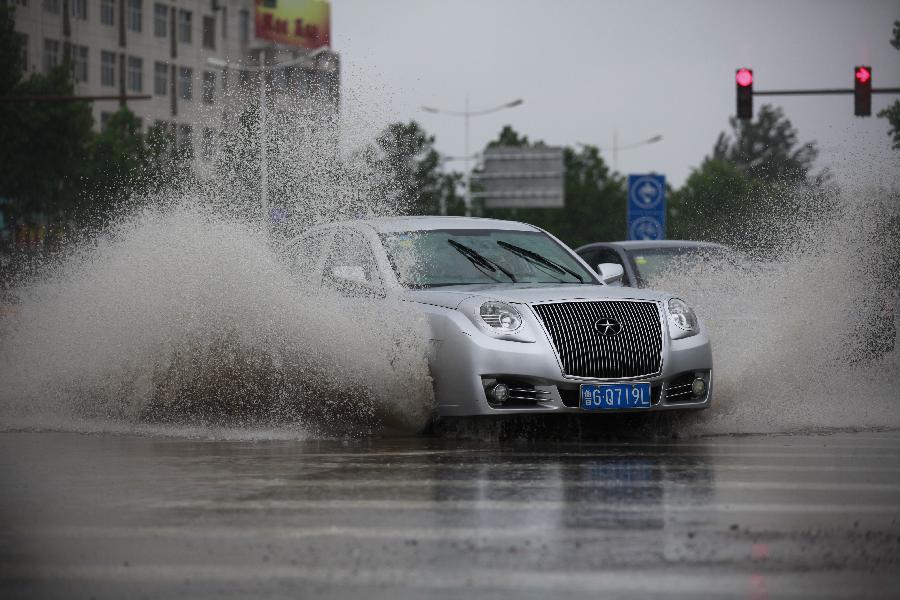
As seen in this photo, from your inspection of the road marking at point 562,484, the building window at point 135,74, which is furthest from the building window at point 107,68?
the road marking at point 562,484

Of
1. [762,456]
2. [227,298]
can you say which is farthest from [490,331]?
[227,298]

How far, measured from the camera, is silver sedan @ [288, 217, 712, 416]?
34.8 feet

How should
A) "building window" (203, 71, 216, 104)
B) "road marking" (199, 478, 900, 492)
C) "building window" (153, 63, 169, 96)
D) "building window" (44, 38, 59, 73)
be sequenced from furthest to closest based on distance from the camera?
"building window" (203, 71, 216, 104) → "building window" (153, 63, 169, 96) → "building window" (44, 38, 59, 73) → "road marking" (199, 478, 900, 492)

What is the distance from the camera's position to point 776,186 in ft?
53.0

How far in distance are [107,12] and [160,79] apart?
6.39 meters

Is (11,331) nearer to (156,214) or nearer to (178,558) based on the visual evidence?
(156,214)

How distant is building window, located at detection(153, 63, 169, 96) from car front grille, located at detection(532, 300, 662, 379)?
81.6 metres

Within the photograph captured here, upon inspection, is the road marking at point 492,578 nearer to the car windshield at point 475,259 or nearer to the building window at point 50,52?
the car windshield at point 475,259

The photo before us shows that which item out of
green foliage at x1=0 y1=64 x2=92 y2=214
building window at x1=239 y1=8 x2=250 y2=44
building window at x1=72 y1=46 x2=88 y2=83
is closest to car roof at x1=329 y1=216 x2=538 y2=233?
green foliage at x1=0 y1=64 x2=92 y2=214

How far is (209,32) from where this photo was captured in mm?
96562

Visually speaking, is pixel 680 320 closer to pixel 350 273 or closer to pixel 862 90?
pixel 350 273

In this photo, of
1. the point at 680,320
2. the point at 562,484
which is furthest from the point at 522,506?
the point at 680,320

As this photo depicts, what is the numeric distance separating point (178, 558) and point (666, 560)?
6.06 ft

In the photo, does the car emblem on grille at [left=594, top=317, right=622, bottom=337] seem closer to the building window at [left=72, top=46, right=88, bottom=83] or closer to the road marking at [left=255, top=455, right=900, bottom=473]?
the road marking at [left=255, top=455, right=900, bottom=473]
